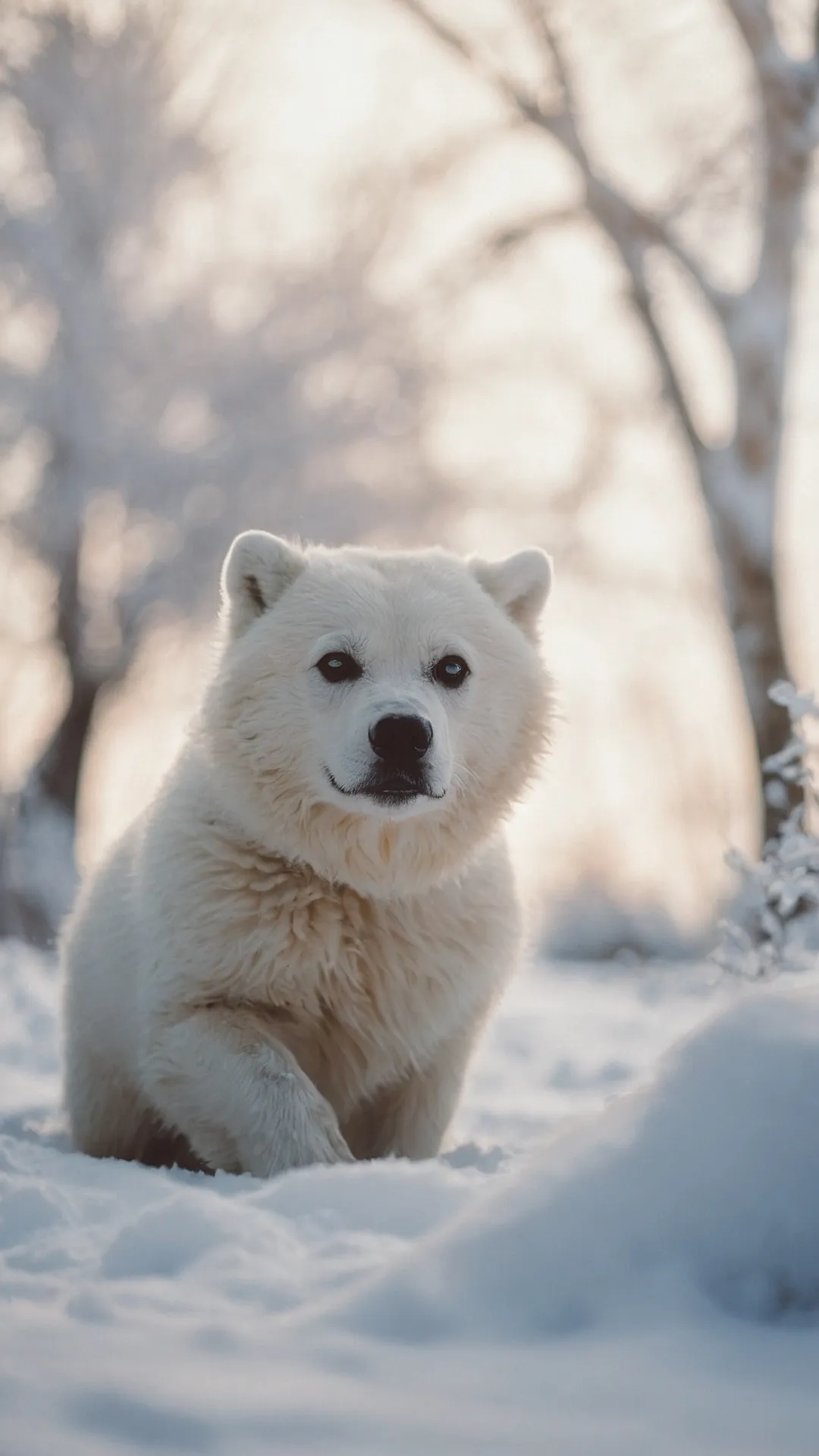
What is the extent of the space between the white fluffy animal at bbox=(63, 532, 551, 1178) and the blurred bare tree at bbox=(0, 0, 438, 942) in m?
9.85

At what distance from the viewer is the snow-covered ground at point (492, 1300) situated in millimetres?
1502

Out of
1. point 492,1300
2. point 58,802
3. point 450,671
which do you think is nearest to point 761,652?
point 450,671

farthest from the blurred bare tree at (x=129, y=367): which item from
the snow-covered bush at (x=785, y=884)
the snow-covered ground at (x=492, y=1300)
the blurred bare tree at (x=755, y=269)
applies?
the snow-covered ground at (x=492, y=1300)

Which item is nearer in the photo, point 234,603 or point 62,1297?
point 62,1297

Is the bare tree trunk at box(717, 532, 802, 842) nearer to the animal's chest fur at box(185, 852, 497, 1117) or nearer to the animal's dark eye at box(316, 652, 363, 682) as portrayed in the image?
the animal's chest fur at box(185, 852, 497, 1117)

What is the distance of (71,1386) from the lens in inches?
62.2

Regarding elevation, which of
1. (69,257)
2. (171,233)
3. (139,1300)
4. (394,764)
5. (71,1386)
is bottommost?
(71,1386)

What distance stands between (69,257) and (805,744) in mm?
10466

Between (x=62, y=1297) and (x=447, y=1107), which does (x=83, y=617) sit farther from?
(x=62, y=1297)

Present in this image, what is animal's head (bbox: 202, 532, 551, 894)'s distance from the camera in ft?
11.2

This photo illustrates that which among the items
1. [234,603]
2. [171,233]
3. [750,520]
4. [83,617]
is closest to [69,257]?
[171,233]

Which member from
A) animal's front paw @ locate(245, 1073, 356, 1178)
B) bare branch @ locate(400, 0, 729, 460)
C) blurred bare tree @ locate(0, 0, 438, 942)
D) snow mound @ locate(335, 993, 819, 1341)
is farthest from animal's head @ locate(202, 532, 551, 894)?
blurred bare tree @ locate(0, 0, 438, 942)

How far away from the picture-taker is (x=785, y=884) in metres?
4.34

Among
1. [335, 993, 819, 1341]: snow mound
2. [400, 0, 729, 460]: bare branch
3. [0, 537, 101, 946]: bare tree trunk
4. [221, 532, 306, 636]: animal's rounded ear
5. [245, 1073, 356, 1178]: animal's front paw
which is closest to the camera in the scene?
[335, 993, 819, 1341]: snow mound
